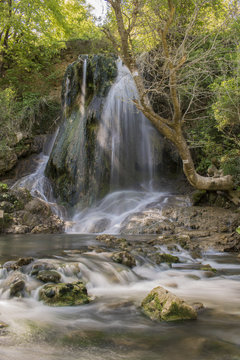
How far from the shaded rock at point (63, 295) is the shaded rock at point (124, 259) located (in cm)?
153

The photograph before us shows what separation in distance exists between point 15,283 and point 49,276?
0.46 meters

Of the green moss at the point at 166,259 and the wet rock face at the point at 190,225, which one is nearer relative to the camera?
the green moss at the point at 166,259

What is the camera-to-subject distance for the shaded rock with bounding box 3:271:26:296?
385 centimetres

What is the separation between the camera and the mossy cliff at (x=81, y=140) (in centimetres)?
1329

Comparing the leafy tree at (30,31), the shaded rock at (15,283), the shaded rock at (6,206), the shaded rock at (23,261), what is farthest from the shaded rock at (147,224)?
the leafy tree at (30,31)

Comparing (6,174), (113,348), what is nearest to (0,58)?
(6,174)

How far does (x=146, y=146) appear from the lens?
47.8ft

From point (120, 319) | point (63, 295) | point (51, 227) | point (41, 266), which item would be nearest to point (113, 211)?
point (51, 227)

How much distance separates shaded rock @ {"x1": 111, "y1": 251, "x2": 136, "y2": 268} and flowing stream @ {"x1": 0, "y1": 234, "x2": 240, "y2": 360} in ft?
0.37

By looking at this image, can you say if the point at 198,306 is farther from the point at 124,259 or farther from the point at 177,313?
the point at 124,259

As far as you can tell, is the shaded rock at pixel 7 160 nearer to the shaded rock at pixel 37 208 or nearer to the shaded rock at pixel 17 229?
the shaded rock at pixel 37 208

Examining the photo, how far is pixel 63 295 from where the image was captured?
3691 mm

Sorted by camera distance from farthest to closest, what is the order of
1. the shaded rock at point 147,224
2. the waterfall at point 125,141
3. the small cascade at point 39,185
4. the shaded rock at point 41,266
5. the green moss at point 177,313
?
the waterfall at point 125,141, the small cascade at point 39,185, the shaded rock at point 147,224, the shaded rock at point 41,266, the green moss at point 177,313

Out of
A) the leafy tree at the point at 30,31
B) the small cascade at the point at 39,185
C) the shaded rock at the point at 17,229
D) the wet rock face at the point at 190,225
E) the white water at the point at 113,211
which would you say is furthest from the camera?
the leafy tree at the point at 30,31
